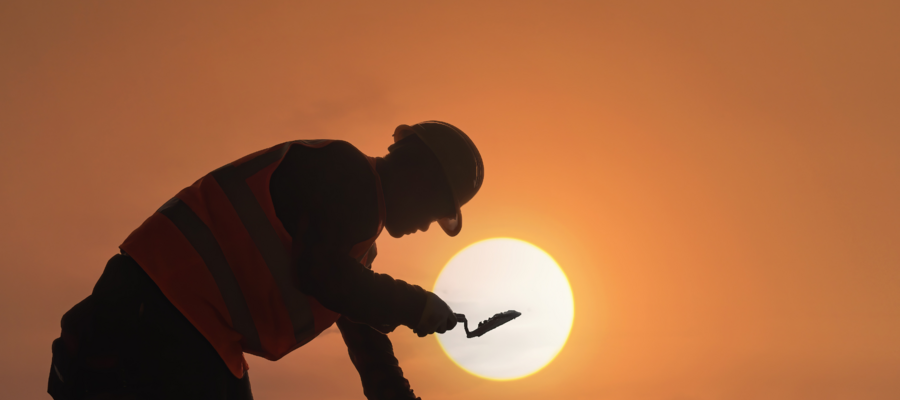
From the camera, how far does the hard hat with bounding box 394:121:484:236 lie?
3887 mm

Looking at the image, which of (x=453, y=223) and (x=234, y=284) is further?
(x=453, y=223)

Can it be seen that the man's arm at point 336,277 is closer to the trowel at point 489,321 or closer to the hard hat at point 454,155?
the trowel at point 489,321

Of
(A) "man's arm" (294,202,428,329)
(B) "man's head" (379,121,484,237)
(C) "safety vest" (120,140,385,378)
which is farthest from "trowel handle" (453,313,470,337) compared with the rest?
(C) "safety vest" (120,140,385,378)

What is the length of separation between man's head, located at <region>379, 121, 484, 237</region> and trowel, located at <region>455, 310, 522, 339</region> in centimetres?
75

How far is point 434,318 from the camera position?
3.36 meters

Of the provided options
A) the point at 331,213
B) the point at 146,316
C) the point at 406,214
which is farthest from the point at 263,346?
the point at 406,214

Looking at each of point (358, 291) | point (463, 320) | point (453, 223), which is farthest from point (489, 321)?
point (358, 291)

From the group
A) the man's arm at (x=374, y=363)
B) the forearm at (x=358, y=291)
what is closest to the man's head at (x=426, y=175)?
the forearm at (x=358, y=291)

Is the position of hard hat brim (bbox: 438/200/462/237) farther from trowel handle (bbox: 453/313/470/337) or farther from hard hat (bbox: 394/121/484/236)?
trowel handle (bbox: 453/313/470/337)

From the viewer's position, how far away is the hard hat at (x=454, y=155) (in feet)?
12.8

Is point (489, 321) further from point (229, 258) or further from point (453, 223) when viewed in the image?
point (229, 258)

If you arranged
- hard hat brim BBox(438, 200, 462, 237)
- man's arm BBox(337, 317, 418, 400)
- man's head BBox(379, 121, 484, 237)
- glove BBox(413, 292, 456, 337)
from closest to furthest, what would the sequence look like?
glove BBox(413, 292, 456, 337)
man's head BBox(379, 121, 484, 237)
hard hat brim BBox(438, 200, 462, 237)
man's arm BBox(337, 317, 418, 400)

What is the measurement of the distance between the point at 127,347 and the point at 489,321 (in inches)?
90.3

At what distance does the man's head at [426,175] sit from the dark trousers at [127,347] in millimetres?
1560
